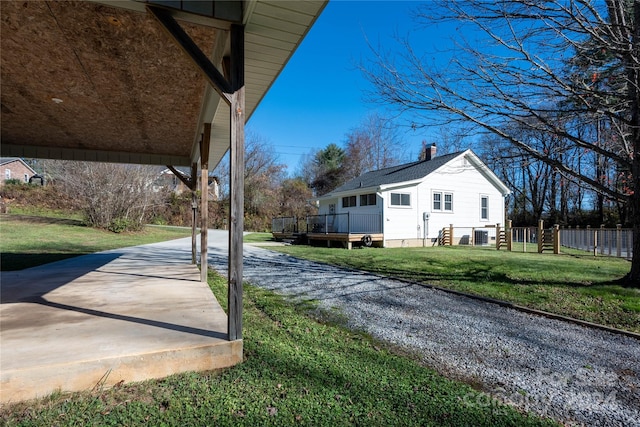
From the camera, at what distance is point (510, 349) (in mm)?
3209

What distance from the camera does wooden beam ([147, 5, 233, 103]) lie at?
243cm

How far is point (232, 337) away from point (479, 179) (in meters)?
17.7

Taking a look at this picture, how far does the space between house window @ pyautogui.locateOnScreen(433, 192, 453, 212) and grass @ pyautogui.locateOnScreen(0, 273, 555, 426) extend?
14.3 metres

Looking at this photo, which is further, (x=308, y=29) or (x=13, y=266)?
(x=13, y=266)

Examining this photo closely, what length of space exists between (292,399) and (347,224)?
1325 centimetres

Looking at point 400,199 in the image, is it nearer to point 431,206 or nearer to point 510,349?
point 431,206

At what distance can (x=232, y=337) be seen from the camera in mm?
→ 2775

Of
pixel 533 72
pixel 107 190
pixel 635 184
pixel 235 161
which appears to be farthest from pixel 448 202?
pixel 107 190

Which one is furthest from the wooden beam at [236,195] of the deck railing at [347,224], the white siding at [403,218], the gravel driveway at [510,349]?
the white siding at [403,218]

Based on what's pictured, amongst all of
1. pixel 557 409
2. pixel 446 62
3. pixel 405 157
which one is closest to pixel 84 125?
pixel 446 62

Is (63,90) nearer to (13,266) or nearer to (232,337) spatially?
(232,337)

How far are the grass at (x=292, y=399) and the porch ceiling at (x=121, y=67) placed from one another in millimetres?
2728

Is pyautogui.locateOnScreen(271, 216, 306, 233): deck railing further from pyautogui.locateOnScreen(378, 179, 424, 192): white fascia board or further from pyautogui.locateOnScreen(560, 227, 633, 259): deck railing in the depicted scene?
pyautogui.locateOnScreen(560, 227, 633, 259): deck railing

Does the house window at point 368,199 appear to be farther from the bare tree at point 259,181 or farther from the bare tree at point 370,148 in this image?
the bare tree at point 370,148
